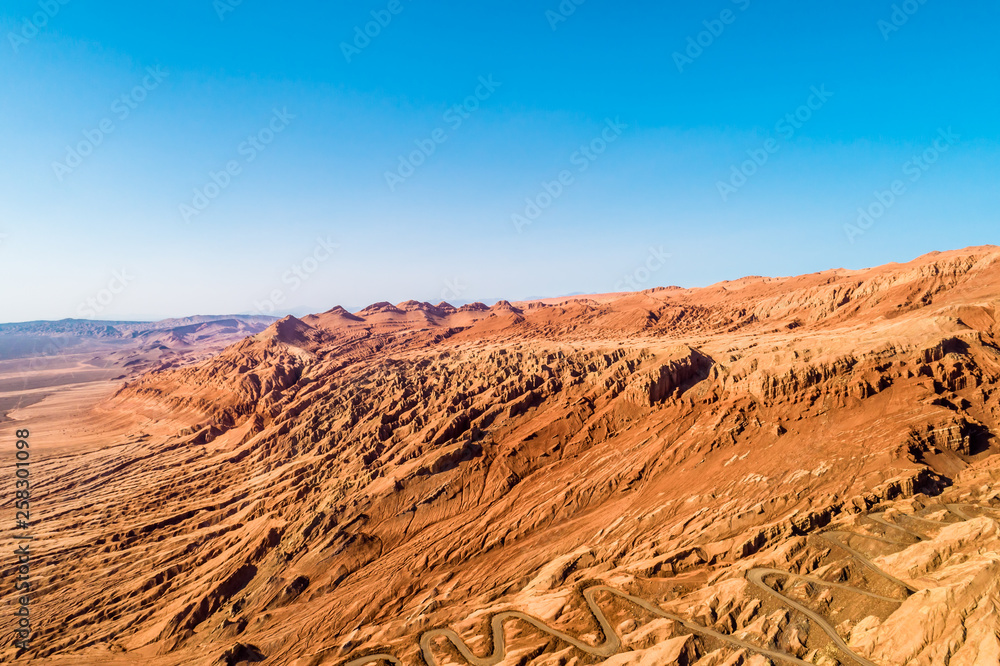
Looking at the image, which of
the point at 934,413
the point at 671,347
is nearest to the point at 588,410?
the point at 671,347

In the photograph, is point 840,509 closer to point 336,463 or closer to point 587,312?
point 336,463
